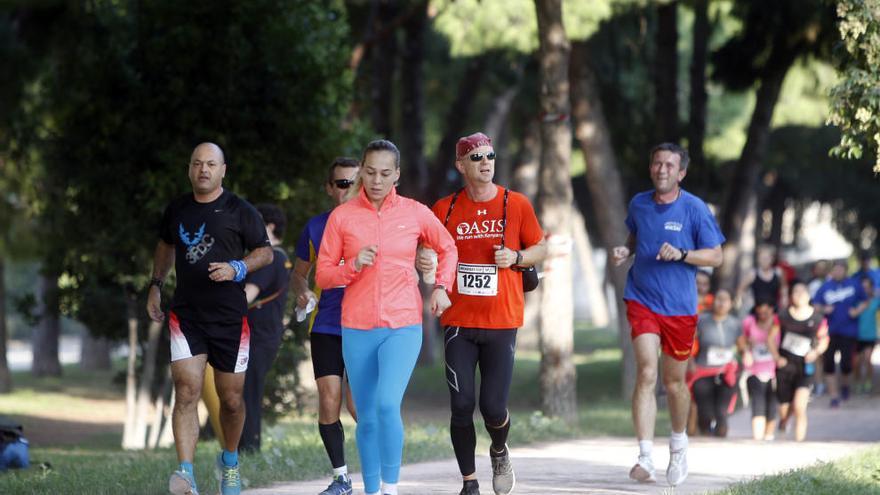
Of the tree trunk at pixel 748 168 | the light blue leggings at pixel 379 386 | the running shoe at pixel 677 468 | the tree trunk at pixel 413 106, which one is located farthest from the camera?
the tree trunk at pixel 413 106

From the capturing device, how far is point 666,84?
82.4 feet

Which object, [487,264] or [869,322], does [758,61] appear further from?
[487,264]

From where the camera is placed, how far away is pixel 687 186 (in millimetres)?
25797

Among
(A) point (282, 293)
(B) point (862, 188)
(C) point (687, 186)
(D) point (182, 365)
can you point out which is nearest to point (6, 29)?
(C) point (687, 186)

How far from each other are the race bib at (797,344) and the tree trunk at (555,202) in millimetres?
2455

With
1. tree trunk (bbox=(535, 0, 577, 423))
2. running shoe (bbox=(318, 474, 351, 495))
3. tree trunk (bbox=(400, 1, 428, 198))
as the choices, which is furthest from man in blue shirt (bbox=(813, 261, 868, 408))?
running shoe (bbox=(318, 474, 351, 495))

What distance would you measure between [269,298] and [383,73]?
18487 millimetres

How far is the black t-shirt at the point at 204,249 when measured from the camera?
27.0 feet

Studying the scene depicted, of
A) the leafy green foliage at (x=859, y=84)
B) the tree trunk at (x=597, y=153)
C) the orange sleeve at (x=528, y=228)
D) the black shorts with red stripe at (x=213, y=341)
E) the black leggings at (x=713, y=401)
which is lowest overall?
the black leggings at (x=713, y=401)

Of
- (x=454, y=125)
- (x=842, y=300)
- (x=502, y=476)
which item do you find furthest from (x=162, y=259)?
(x=454, y=125)

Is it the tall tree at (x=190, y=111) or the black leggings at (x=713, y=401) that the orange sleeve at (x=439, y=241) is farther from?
the black leggings at (x=713, y=401)

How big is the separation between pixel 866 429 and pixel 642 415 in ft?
30.9

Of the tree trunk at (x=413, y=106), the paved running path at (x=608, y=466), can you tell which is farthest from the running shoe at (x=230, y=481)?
the tree trunk at (x=413, y=106)

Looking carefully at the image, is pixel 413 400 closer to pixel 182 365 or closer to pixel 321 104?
pixel 321 104
